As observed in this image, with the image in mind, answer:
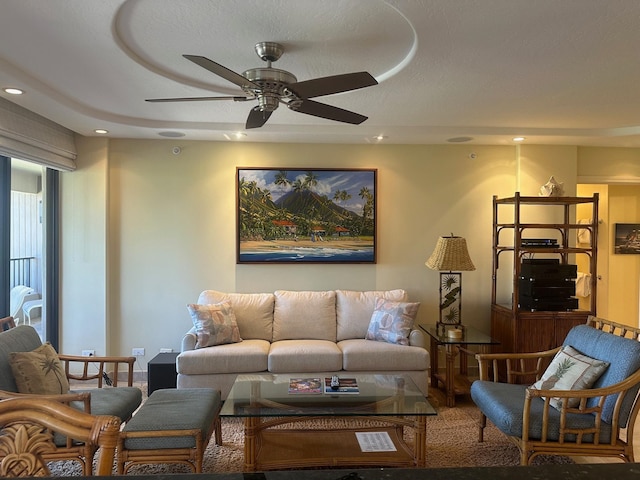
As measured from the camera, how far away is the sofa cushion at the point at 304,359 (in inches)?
142

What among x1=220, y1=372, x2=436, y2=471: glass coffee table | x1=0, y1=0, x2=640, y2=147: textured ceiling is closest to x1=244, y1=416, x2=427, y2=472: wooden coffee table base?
x1=220, y1=372, x2=436, y2=471: glass coffee table

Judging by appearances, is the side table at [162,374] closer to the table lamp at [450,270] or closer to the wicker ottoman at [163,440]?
the wicker ottoman at [163,440]

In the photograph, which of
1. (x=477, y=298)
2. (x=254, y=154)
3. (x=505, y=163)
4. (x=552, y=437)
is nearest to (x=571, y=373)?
(x=552, y=437)

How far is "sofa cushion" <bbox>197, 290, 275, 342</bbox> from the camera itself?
4109mm

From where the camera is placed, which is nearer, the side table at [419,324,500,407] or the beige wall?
the side table at [419,324,500,407]

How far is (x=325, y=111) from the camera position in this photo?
2545 mm

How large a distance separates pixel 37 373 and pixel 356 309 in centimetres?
265

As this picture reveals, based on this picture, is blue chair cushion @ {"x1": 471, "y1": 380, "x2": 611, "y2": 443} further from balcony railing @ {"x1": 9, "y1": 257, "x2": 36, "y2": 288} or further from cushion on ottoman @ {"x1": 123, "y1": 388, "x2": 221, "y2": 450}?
balcony railing @ {"x1": 9, "y1": 257, "x2": 36, "y2": 288}

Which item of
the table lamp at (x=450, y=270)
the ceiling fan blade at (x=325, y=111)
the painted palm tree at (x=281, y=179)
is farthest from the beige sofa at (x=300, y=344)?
the ceiling fan blade at (x=325, y=111)

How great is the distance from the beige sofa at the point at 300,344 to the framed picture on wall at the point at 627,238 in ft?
12.8

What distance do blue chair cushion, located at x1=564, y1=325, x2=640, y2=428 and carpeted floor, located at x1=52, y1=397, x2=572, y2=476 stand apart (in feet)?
2.18

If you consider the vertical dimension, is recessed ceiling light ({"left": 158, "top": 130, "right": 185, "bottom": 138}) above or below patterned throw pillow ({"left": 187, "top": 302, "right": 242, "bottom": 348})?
above

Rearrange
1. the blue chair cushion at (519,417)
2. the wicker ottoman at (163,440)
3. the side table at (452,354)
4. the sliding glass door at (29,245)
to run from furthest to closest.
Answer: the side table at (452,354) < the sliding glass door at (29,245) < the blue chair cushion at (519,417) < the wicker ottoman at (163,440)

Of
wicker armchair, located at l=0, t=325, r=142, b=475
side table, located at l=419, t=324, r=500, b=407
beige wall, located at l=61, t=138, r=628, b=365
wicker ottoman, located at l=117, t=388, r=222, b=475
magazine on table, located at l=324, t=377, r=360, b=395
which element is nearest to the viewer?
wicker armchair, located at l=0, t=325, r=142, b=475
